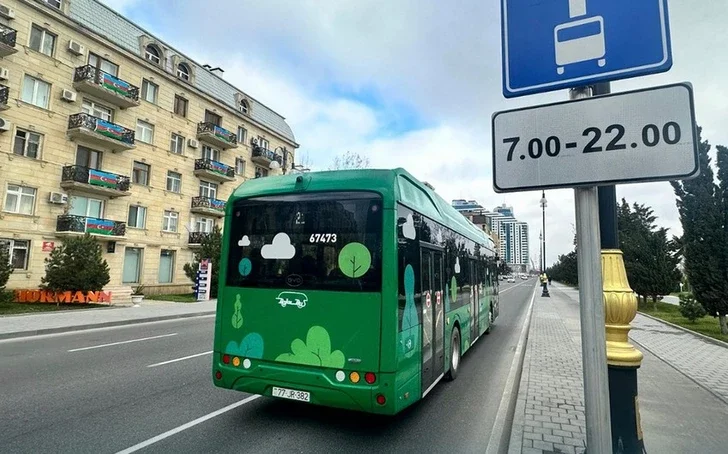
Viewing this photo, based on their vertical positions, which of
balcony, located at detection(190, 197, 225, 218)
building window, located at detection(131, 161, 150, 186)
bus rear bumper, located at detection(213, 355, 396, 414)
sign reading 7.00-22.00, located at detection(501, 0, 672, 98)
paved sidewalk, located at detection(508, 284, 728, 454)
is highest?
building window, located at detection(131, 161, 150, 186)

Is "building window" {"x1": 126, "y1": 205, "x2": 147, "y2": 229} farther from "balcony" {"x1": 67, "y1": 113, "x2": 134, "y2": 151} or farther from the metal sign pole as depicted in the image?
the metal sign pole

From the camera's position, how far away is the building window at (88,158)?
960 inches

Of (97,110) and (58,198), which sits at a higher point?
(97,110)

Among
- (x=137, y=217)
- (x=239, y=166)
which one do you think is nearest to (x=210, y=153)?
(x=239, y=166)

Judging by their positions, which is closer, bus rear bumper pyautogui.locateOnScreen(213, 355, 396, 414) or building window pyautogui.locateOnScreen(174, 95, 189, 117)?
bus rear bumper pyautogui.locateOnScreen(213, 355, 396, 414)

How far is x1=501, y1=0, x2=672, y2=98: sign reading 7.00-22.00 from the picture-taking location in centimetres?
193

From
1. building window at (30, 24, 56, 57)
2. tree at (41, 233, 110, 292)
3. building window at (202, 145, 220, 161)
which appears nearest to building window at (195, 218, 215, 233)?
building window at (202, 145, 220, 161)

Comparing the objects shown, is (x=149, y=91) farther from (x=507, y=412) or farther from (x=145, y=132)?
(x=507, y=412)

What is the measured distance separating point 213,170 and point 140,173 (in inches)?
226

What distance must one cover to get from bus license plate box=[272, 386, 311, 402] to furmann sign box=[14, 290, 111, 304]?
63.3 ft

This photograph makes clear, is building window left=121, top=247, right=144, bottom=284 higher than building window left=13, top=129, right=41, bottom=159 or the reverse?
the reverse

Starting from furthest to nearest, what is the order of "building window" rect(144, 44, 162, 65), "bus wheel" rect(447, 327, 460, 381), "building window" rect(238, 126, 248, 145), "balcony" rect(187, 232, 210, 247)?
"building window" rect(238, 126, 248, 145) → "balcony" rect(187, 232, 210, 247) → "building window" rect(144, 44, 162, 65) → "bus wheel" rect(447, 327, 460, 381)

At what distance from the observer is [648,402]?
583cm

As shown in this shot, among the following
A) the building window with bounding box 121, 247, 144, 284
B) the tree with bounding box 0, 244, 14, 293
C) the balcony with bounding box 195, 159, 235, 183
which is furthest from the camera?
the balcony with bounding box 195, 159, 235, 183
